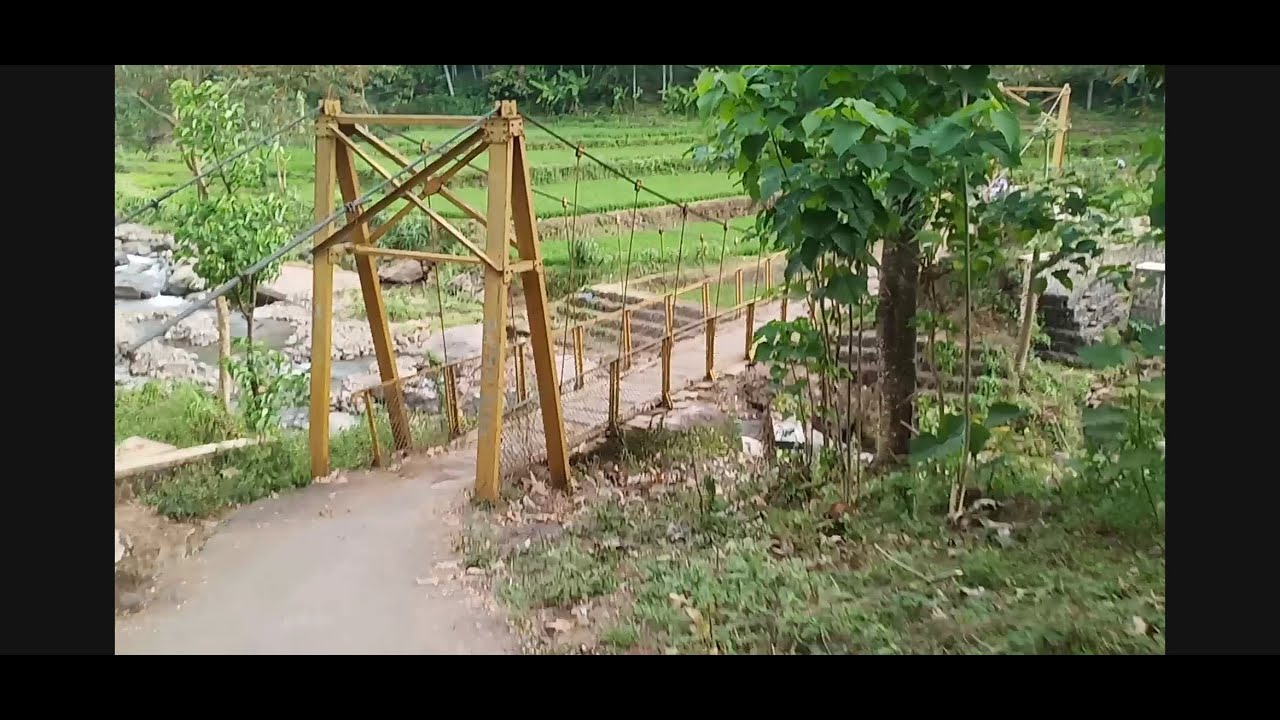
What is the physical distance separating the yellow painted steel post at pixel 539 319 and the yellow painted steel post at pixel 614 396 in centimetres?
25

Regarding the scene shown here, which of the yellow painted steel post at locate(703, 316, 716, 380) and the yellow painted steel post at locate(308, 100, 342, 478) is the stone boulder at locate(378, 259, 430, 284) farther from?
the yellow painted steel post at locate(703, 316, 716, 380)

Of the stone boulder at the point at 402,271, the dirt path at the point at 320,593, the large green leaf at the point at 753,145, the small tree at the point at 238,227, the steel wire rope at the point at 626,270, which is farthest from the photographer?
the stone boulder at the point at 402,271

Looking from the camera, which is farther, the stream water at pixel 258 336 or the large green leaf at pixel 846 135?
the stream water at pixel 258 336

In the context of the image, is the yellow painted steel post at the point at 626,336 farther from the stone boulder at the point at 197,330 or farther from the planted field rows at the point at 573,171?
the stone boulder at the point at 197,330

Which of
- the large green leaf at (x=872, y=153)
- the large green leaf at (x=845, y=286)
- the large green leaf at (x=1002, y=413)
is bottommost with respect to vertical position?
the large green leaf at (x=1002, y=413)

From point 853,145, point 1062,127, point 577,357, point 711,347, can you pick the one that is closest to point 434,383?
point 577,357

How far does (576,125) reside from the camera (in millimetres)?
3330

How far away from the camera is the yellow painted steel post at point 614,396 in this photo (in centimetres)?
379

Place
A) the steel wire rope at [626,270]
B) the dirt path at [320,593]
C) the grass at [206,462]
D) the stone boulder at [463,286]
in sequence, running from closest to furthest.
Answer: the dirt path at [320,593] < the grass at [206,462] < the steel wire rope at [626,270] < the stone boulder at [463,286]

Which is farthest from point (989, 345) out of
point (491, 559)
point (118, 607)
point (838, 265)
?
point (118, 607)

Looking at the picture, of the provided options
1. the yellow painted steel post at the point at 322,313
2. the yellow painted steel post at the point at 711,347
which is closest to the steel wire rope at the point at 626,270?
the yellow painted steel post at the point at 711,347

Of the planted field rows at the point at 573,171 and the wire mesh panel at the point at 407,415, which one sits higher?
the planted field rows at the point at 573,171

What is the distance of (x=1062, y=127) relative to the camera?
10.0ft

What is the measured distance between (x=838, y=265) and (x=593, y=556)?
1.13 m
